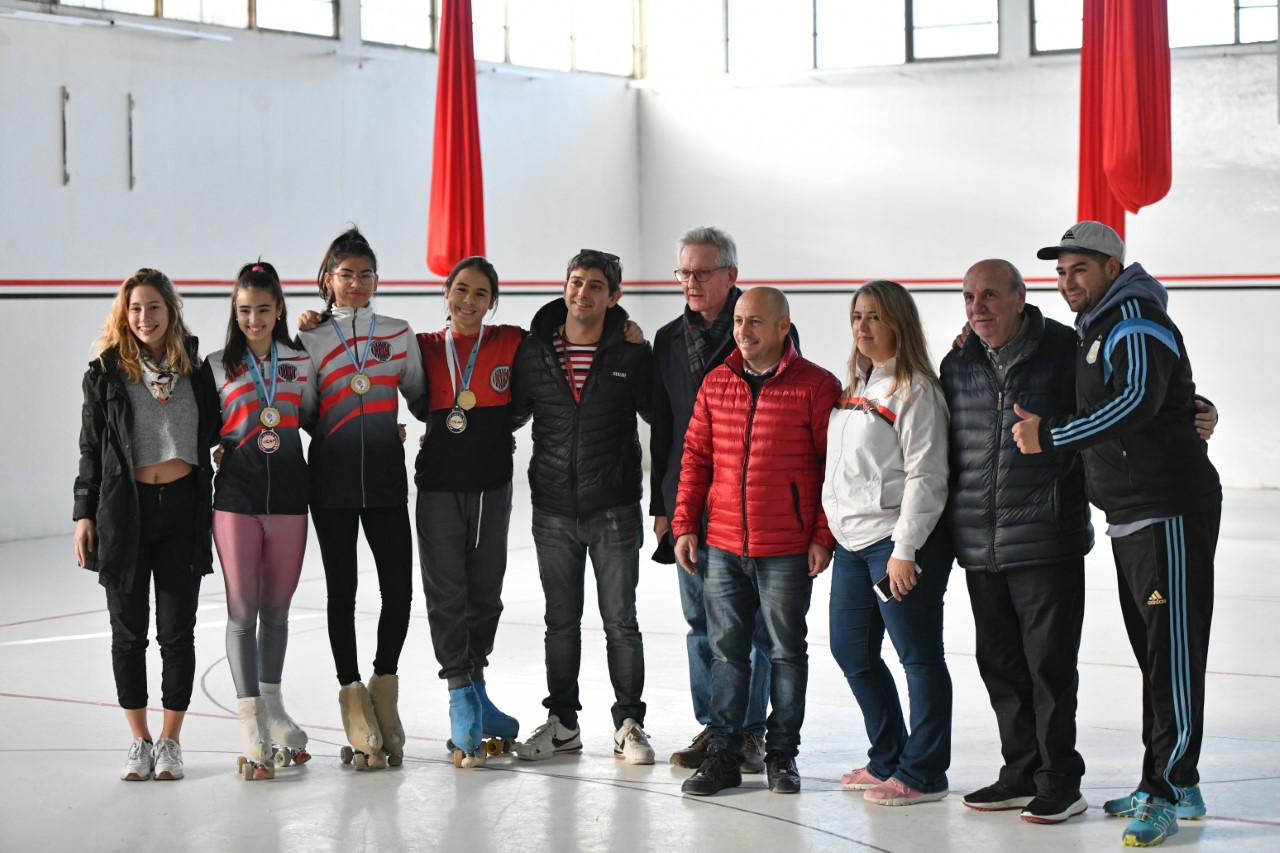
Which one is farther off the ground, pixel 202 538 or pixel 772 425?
pixel 772 425

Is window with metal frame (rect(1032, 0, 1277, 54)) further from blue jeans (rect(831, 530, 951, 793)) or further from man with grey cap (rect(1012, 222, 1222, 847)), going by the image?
blue jeans (rect(831, 530, 951, 793))

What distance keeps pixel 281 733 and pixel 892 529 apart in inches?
70.8

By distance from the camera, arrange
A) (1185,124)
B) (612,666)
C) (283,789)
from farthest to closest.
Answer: (1185,124) → (612,666) → (283,789)

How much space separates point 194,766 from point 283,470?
2.97 feet

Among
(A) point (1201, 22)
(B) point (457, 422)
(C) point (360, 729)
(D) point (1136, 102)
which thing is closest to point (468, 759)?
(C) point (360, 729)

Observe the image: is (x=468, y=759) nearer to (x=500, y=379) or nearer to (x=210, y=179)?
(x=500, y=379)

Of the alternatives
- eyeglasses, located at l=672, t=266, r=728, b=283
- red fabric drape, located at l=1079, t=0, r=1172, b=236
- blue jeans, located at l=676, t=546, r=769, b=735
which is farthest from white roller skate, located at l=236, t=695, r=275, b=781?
red fabric drape, located at l=1079, t=0, r=1172, b=236

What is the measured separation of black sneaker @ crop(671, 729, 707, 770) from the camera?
163 inches

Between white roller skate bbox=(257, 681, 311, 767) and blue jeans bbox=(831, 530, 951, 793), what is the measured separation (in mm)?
1528

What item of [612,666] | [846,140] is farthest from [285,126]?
[612,666]

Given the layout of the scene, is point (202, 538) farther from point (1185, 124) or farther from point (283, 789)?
point (1185, 124)

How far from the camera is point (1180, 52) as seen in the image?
37.6ft

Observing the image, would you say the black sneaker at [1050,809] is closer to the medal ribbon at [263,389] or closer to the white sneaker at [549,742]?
the white sneaker at [549,742]

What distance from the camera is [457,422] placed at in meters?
4.19
